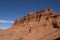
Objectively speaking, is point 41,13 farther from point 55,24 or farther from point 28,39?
point 28,39

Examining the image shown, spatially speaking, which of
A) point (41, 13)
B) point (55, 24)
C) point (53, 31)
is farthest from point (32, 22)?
point (53, 31)

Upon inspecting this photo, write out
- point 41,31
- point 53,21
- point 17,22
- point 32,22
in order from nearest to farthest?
point 41,31
point 53,21
point 32,22
point 17,22

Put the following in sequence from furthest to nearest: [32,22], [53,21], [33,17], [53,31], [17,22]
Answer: [17,22] → [33,17] → [32,22] → [53,21] → [53,31]

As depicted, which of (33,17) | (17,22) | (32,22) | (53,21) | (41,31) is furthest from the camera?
(17,22)

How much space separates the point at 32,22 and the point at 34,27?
7259 millimetres

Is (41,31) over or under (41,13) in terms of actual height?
under

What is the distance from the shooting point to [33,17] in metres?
97.1

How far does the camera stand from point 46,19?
85.9m

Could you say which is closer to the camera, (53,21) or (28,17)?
(53,21)

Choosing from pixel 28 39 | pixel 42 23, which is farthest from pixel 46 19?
pixel 28 39

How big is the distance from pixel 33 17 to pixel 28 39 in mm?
23735

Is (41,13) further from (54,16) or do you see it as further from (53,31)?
(53,31)

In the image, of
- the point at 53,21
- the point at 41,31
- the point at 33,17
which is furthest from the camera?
the point at 33,17

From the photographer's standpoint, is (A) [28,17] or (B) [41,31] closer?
(B) [41,31]
